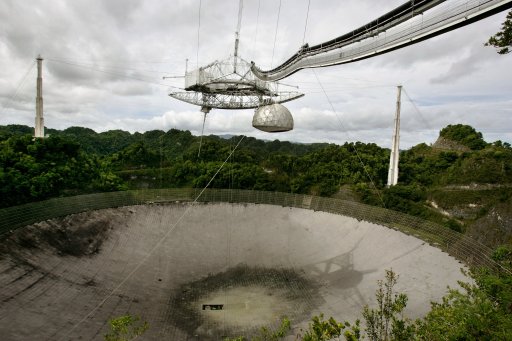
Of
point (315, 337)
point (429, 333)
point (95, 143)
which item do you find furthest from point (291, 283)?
point (95, 143)

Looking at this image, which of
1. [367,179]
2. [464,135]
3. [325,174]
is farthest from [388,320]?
[464,135]

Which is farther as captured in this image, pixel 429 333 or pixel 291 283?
pixel 291 283

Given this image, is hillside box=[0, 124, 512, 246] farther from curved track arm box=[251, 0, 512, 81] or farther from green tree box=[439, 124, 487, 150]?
curved track arm box=[251, 0, 512, 81]

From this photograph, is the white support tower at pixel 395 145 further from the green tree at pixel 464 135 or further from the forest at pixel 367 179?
the green tree at pixel 464 135

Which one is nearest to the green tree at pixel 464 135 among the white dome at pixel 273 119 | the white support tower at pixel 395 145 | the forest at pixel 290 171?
the forest at pixel 290 171

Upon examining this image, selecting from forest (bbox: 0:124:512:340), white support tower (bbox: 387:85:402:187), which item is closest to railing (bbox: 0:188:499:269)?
forest (bbox: 0:124:512:340)

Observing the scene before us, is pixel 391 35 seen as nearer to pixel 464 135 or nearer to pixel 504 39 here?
pixel 504 39

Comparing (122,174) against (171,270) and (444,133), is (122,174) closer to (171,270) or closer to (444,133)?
(171,270)
